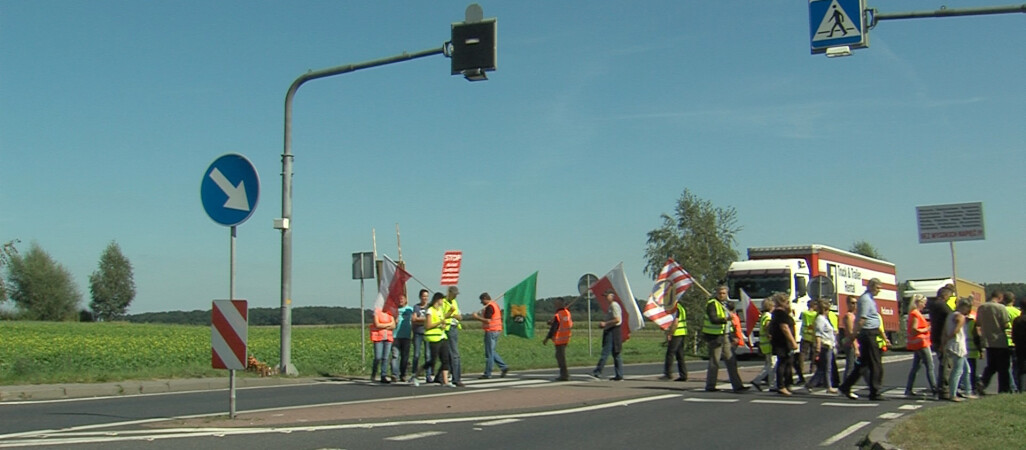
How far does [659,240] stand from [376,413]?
36150 mm

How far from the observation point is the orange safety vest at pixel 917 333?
15.0 meters

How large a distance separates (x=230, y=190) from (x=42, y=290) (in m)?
112

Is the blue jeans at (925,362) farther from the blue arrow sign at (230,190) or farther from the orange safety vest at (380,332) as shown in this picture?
the blue arrow sign at (230,190)

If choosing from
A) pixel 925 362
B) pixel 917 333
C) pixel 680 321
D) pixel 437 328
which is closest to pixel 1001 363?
pixel 925 362

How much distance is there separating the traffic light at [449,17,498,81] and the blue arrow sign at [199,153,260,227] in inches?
195

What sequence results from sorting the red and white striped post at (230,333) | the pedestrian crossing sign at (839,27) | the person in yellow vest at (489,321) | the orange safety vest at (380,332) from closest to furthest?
the red and white striped post at (230,333) → the pedestrian crossing sign at (839,27) → the orange safety vest at (380,332) → the person in yellow vest at (489,321)

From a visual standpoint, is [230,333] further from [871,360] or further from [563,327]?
[563,327]

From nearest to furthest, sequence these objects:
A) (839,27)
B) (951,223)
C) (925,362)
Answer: (839,27) → (925,362) → (951,223)

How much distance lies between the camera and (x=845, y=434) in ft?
35.3

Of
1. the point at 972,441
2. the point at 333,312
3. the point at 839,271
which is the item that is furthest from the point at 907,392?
the point at 333,312

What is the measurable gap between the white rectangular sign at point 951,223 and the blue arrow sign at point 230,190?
30.5 m

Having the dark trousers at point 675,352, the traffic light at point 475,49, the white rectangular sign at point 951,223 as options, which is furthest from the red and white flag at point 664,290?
the white rectangular sign at point 951,223

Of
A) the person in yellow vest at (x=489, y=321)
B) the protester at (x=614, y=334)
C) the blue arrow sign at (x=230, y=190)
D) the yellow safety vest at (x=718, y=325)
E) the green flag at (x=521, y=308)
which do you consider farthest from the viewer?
the green flag at (x=521, y=308)

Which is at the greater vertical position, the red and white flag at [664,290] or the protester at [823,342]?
the red and white flag at [664,290]
